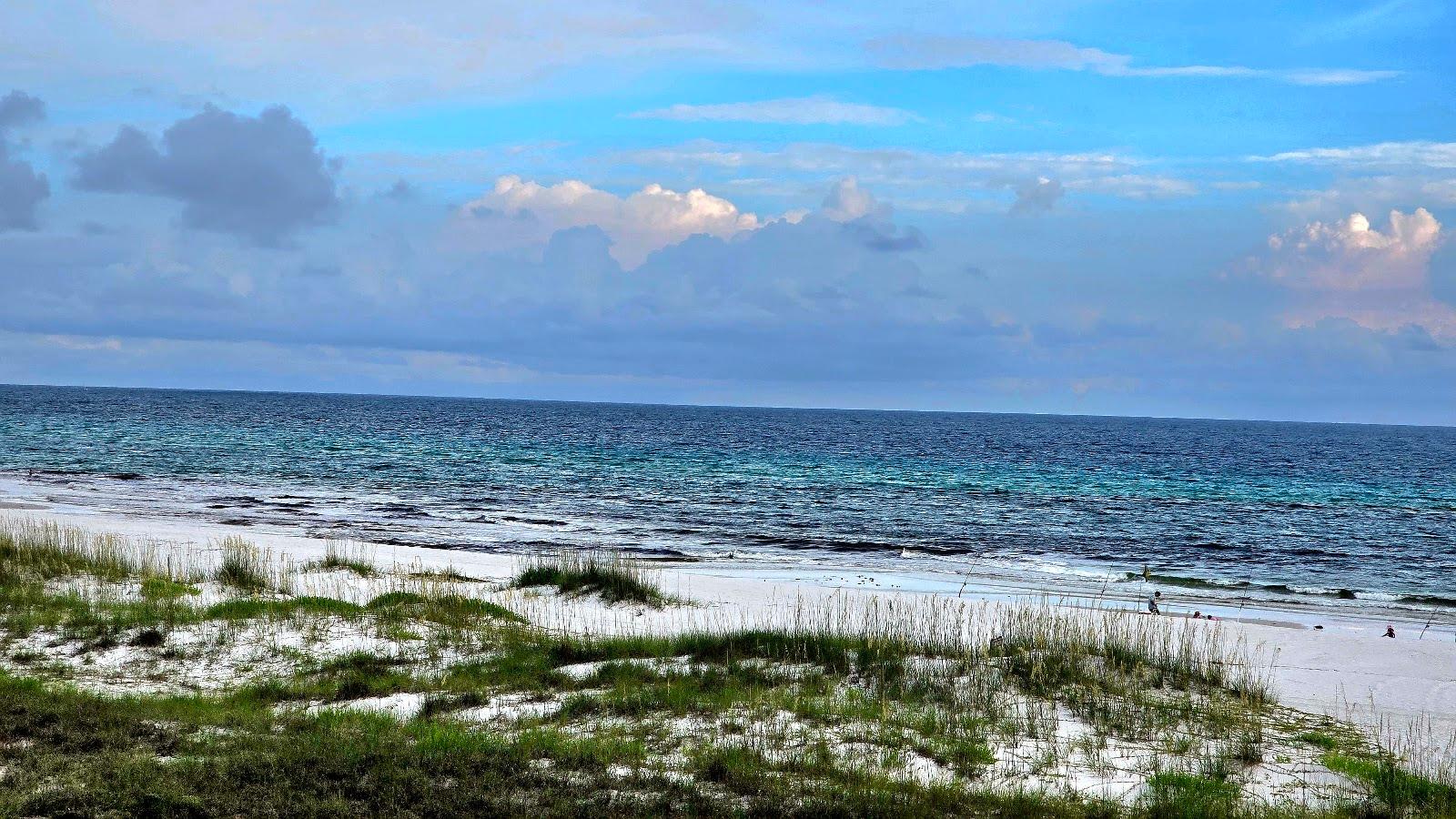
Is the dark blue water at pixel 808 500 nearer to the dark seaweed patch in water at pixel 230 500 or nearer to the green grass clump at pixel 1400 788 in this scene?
the dark seaweed patch in water at pixel 230 500

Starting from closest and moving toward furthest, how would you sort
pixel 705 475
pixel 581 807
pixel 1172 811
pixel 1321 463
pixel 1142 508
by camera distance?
Answer: pixel 581 807 → pixel 1172 811 → pixel 1142 508 → pixel 705 475 → pixel 1321 463

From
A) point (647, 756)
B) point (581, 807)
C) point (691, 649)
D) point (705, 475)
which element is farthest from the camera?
point (705, 475)

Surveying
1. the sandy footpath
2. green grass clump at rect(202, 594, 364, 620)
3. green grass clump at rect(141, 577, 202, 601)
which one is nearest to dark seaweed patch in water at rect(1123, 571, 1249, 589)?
the sandy footpath

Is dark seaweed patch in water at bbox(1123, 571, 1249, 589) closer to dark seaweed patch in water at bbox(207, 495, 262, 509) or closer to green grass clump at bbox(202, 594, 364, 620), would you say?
green grass clump at bbox(202, 594, 364, 620)

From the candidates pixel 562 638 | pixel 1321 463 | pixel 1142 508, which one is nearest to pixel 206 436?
pixel 1142 508

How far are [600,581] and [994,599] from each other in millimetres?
10542

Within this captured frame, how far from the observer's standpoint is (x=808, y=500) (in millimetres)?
53500

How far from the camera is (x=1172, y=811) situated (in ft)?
29.9

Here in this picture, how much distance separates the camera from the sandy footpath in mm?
15398

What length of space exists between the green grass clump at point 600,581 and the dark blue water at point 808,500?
1137 centimetres

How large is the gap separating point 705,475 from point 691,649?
170ft

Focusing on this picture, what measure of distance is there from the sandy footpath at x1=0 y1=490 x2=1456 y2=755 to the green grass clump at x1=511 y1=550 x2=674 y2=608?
634mm

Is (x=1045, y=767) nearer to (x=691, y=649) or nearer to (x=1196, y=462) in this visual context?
(x=691, y=649)

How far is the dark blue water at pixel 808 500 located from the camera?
36.2m
